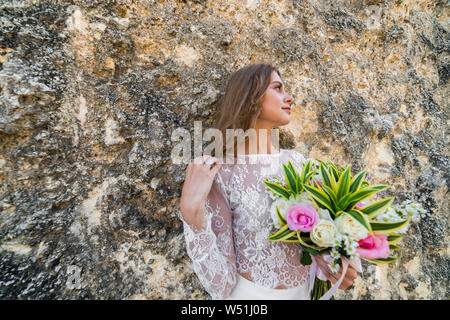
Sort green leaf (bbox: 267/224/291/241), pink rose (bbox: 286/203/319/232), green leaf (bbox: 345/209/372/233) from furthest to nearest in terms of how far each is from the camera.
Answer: green leaf (bbox: 267/224/291/241)
pink rose (bbox: 286/203/319/232)
green leaf (bbox: 345/209/372/233)

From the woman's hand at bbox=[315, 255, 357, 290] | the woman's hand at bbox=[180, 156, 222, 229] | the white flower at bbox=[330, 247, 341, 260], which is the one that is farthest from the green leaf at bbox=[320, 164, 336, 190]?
the woman's hand at bbox=[180, 156, 222, 229]

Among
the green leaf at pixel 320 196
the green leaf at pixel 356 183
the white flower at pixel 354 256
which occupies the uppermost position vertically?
the green leaf at pixel 356 183

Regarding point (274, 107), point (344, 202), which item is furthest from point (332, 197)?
point (274, 107)

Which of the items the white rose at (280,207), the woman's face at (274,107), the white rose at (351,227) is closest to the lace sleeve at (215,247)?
the white rose at (280,207)

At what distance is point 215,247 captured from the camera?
1.27 m

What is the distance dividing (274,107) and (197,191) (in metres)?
0.76

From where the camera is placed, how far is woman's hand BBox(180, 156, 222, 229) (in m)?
1.19

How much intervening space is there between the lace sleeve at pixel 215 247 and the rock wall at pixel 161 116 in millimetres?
424

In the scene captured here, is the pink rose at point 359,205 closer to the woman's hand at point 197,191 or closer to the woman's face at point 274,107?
the woman's face at point 274,107

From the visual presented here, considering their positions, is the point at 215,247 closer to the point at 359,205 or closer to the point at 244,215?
the point at 244,215

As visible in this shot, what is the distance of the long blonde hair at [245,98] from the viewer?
144 centimetres

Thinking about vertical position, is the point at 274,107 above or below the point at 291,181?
above

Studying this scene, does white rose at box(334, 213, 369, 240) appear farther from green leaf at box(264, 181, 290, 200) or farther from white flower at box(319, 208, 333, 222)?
green leaf at box(264, 181, 290, 200)

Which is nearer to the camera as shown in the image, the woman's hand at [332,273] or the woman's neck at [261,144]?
the woman's hand at [332,273]
